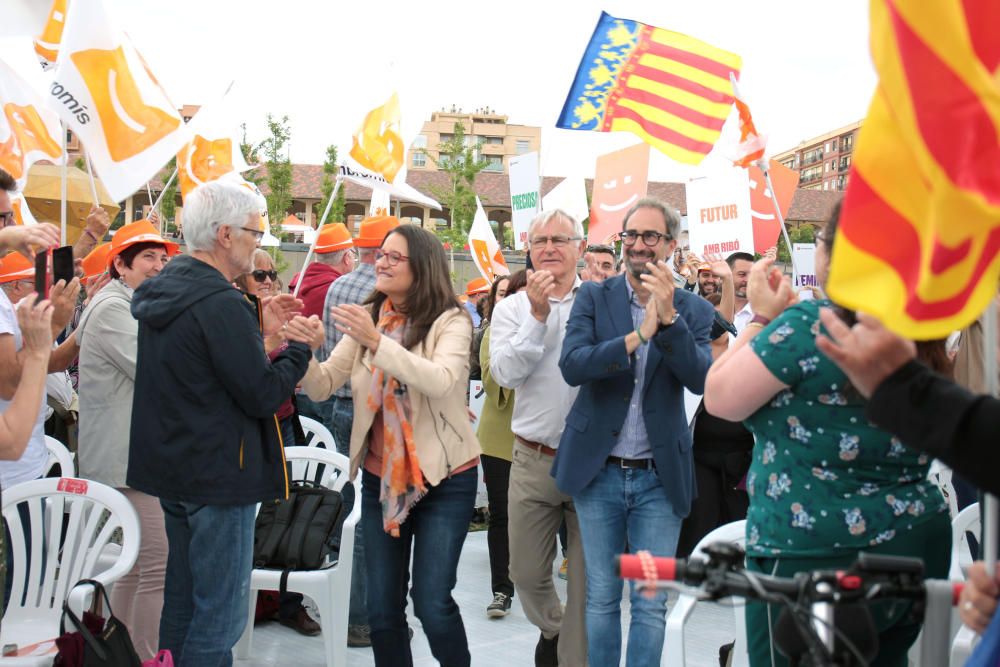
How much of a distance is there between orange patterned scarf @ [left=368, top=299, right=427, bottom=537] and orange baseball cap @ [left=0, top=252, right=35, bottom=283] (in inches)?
107

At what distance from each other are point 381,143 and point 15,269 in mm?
2278

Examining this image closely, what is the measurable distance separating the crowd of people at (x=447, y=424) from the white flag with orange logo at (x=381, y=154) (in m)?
1.41

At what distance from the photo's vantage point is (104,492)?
12.5 feet

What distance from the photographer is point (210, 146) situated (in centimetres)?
751

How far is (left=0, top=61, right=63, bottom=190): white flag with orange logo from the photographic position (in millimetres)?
Answer: 6191

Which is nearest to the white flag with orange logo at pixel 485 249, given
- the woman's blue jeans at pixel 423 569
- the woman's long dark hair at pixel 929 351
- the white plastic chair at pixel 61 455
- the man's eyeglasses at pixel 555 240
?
the man's eyeglasses at pixel 555 240

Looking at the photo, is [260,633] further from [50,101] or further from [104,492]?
[50,101]

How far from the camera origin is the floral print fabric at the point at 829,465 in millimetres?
2420

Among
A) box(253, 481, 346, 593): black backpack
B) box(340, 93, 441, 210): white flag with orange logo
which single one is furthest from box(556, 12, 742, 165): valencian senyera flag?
box(253, 481, 346, 593): black backpack

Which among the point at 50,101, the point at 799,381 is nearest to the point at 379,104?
the point at 50,101

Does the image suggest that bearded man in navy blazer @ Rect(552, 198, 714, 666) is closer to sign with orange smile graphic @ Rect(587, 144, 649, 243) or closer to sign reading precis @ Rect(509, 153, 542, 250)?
sign with orange smile graphic @ Rect(587, 144, 649, 243)

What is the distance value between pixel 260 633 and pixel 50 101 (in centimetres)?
299

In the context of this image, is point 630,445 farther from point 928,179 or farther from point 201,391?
point 928,179

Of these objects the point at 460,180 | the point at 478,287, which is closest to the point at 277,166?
the point at 460,180
